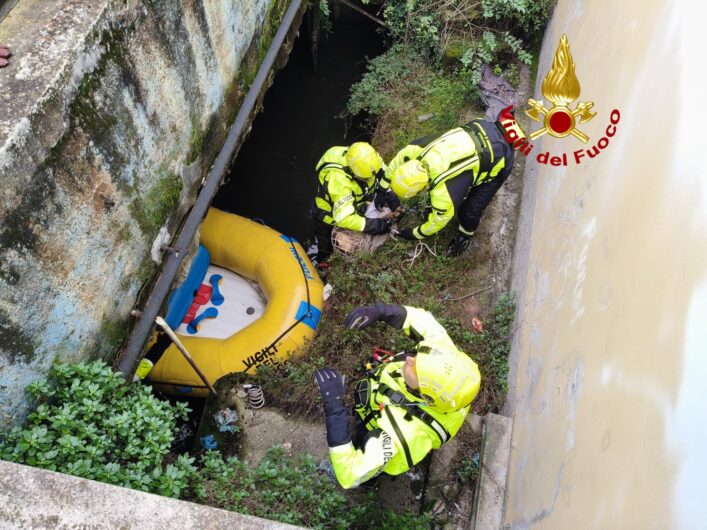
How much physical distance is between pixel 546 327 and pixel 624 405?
1.43 meters

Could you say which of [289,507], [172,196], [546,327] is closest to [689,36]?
[546,327]

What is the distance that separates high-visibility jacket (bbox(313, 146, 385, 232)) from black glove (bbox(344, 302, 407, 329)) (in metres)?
1.36

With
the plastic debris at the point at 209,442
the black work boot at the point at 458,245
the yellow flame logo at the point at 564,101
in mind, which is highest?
the yellow flame logo at the point at 564,101

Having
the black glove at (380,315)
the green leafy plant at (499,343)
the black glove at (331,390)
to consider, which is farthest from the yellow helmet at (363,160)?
the black glove at (331,390)

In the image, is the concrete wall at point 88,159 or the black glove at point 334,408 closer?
the concrete wall at point 88,159

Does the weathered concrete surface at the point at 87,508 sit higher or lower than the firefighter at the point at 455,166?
lower

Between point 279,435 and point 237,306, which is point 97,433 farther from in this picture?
point 237,306

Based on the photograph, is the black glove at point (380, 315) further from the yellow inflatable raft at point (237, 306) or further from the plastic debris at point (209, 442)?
the plastic debris at point (209, 442)

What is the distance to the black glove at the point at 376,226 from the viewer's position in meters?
4.79

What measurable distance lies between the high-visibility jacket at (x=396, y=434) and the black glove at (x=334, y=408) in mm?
50

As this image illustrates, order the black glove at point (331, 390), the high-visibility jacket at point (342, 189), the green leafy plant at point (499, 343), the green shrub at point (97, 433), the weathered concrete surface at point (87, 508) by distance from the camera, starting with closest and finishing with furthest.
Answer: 1. the weathered concrete surface at point (87, 508)
2. the green shrub at point (97, 433)
3. the black glove at point (331, 390)
4. the green leafy plant at point (499, 343)
5. the high-visibility jacket at point (342, 189)

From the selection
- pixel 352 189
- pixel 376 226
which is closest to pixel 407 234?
pixel 376 226

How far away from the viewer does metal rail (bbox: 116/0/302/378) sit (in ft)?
12.5

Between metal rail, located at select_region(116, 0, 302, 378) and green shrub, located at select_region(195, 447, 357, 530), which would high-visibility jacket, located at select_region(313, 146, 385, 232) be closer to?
metal rail, located at select_region(116, 0, 302, 378)
